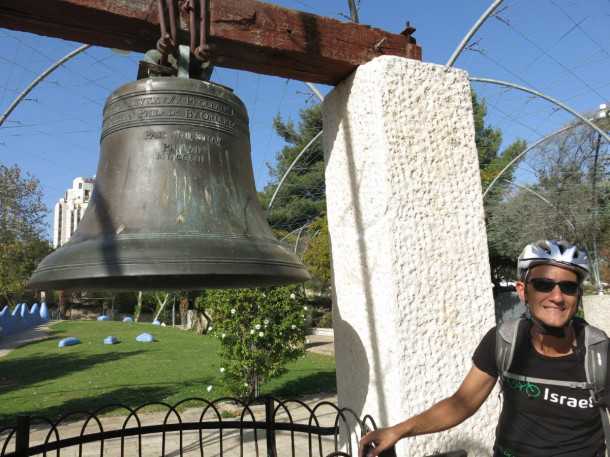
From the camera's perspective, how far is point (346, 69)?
2.68 m

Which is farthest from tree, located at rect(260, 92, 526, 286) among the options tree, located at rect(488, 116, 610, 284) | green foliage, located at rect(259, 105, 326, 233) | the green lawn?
the green lawn

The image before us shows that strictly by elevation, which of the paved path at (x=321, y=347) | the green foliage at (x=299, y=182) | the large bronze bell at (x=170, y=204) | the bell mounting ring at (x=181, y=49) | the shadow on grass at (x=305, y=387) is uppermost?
the green foliage at (x=299, y=182)

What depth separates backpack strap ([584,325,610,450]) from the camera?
5.17 feet

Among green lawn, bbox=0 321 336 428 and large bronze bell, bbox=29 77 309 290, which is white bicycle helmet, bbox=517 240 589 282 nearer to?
large bronze bell, bbox=29 77 309 290

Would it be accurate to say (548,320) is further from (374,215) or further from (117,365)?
(117,365)

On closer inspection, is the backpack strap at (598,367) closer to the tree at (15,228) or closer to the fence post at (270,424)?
the fence post at (270,424)

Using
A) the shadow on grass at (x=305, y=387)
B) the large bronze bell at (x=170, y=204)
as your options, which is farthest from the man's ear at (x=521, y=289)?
the shadow on grass at (x=305, y=387)

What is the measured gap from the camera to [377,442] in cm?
165

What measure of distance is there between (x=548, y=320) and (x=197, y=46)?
5.24 ft

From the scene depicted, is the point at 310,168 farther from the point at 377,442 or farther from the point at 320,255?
the point at 377,442

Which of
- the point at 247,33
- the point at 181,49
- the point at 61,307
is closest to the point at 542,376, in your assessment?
the point at 181,49

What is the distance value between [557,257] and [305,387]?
7.92 m

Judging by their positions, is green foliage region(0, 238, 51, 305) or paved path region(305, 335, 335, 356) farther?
green foliage region(0, 238, 51, 305)

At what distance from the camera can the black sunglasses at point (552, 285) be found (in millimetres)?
1692
